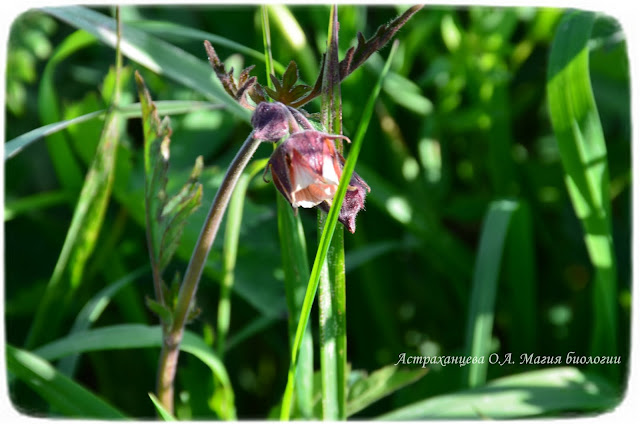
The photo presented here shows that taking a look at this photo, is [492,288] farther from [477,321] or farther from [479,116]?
[479,116]

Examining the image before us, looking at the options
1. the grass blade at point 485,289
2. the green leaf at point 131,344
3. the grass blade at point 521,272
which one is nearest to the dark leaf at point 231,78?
the green leaf at point 131,344

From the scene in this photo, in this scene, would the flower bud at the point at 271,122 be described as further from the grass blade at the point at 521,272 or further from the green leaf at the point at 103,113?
the grass blade at the point at 521,272

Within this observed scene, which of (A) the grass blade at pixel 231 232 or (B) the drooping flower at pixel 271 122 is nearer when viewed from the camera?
(B) the drooping flower at pixel 271 122

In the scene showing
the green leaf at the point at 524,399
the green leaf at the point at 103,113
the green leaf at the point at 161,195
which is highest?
the green leaf at the point at 103,113

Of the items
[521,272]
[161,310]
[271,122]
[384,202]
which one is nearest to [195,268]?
[161,310]

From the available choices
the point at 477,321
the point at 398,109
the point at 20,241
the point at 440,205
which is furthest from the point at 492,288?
the point at 20,241

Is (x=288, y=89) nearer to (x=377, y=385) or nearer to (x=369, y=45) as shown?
(x=369, y=45)
